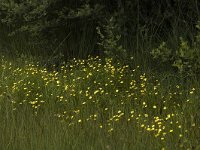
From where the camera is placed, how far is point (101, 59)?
7.47m

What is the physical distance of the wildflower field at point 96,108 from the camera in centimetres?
481

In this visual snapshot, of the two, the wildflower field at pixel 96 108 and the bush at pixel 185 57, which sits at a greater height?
the bush at pixel 185 57

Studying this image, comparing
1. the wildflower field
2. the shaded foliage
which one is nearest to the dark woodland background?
the shaded foliage

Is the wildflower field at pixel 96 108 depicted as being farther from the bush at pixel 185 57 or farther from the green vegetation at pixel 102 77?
the bush at pixel 185 57

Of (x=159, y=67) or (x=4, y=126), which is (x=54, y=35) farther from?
(x=4, y=126)

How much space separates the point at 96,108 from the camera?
5.77m

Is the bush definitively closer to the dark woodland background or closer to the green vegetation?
the green vegetation

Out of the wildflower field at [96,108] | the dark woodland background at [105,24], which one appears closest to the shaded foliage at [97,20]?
the dark woodland background at [105,24]

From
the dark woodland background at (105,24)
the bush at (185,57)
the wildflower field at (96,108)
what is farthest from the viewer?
the dark woodland background at (105,24)

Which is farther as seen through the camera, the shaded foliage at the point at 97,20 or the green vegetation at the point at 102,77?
the shaded foliage at the point at 97,20

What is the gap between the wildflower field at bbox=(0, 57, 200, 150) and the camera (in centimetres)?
481

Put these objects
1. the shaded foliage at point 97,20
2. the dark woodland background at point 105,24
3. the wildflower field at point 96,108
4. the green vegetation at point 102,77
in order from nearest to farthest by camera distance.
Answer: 1. the wildflower field at point 96,108
2. the green vegetation at point 102,77
3. the dark woodland background at point 105,24
4. the shaded foliage at point 97,20

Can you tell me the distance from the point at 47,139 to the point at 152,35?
278cm

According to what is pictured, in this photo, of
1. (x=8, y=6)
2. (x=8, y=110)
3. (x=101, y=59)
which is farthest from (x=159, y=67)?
(x=8, y=6)
